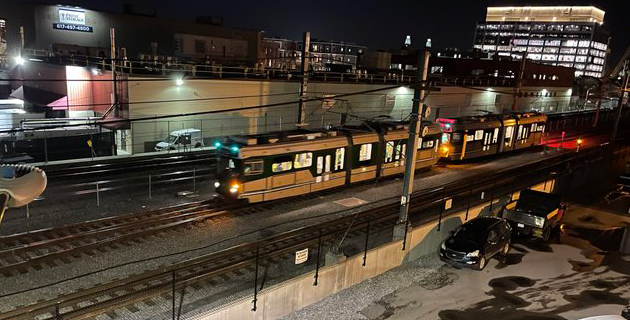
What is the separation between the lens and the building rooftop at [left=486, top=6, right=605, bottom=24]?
529 feet

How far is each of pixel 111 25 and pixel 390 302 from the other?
4322cm

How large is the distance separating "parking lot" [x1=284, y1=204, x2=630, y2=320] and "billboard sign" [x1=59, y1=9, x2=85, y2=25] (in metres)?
41.8

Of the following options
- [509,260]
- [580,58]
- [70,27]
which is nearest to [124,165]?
[509,260]

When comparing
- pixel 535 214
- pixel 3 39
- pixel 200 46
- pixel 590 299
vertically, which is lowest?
pixel 590 299

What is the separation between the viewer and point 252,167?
17750 mm

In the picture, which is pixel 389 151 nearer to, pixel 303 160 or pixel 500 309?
pixel 303 160

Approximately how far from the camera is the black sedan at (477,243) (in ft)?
48.9

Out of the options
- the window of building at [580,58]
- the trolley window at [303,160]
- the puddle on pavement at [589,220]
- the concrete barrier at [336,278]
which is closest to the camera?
the concrete barrier at [336,278]

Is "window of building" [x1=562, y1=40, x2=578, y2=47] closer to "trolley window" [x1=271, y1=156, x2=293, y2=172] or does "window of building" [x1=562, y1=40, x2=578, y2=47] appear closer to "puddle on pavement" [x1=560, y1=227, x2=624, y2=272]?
"puddle on pavement" [x1=560, y1=227, x2=624, y2=272]

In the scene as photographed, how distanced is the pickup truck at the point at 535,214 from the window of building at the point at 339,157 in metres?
7.32

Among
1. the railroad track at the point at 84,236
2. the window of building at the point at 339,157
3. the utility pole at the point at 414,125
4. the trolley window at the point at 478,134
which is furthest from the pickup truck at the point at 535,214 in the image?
the railroad track at the point at 84,236

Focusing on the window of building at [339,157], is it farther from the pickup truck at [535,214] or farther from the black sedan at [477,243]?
the pickup truck at [535,214]

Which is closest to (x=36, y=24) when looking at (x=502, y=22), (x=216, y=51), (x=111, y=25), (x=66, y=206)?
(x=111, y=25)

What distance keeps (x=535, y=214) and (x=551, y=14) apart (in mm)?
175040
